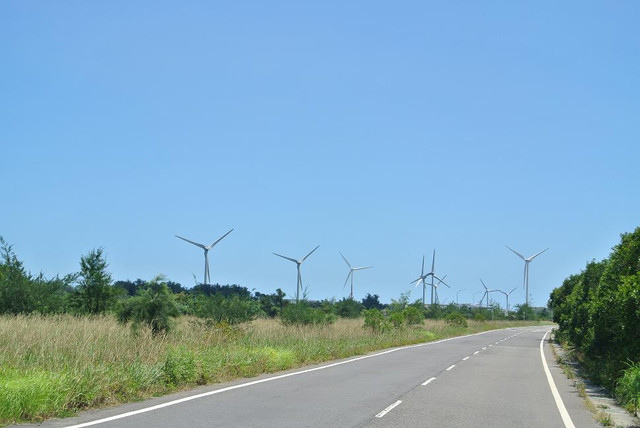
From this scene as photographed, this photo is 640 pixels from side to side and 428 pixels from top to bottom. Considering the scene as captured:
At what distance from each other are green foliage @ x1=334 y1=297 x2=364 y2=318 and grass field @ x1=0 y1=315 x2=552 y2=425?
44.3 m

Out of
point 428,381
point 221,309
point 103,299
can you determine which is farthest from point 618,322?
point 103,299

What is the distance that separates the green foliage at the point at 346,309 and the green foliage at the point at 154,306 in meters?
45.9

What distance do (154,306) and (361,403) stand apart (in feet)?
34.8

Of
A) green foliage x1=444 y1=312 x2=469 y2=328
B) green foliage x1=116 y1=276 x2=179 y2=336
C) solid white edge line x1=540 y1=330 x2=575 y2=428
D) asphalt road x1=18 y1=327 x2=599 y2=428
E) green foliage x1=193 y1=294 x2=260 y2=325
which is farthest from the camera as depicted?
green foliage x1=444 y1=312 x2=469 y2=328

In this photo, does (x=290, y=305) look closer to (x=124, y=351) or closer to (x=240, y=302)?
(x=240, y=302)

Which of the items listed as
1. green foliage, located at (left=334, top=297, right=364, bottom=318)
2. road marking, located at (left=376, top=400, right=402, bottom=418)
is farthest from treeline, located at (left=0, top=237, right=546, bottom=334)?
green foliage, located at (left=334, top=297, right=364, bottom=318)

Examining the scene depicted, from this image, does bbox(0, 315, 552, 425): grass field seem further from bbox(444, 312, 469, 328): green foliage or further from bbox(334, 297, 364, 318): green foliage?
bbox(444, 312, 469, 328): green foliage

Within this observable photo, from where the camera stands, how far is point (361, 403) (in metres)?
13.3

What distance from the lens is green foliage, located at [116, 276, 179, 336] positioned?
21844mm

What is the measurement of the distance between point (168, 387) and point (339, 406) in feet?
11.8

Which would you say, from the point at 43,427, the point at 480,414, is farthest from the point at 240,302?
the point at 43,427

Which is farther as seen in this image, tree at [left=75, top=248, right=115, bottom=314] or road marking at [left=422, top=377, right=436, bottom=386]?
tree at [left=75, top=248, right=115, bottom=314]

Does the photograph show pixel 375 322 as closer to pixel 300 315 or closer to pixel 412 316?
pixel 300 315

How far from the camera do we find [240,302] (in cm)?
2962
